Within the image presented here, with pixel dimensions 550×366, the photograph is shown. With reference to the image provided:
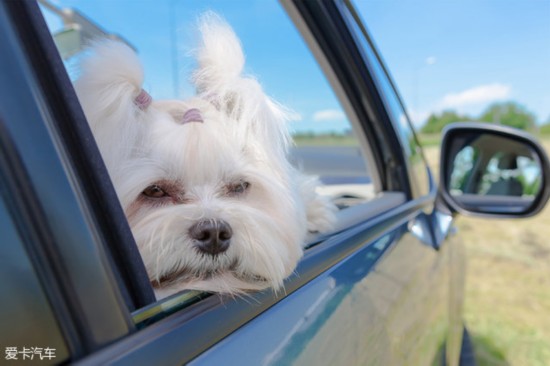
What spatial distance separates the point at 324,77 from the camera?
2.68 metres

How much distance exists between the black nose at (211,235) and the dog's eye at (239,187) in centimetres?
29

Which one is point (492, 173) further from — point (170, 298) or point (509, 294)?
point (170, 298)

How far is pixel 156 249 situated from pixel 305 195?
817 millimetres

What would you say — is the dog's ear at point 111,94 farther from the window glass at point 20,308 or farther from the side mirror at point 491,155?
the side mirror at point 491,155

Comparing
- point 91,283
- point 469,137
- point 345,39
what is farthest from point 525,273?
point 91,283

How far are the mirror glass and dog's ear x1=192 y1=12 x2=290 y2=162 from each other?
2.14m

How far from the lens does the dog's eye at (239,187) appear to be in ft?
4.60

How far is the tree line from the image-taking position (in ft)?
85.6

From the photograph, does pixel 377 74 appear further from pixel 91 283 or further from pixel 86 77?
pixel 91 283

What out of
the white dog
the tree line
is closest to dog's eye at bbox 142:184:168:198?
the white dog

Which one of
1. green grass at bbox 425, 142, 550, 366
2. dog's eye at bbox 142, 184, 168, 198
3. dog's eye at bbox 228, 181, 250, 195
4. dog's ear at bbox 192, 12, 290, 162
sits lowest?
green grass at bbox 425, 142, 550, 366

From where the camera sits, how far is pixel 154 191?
4.15 ft

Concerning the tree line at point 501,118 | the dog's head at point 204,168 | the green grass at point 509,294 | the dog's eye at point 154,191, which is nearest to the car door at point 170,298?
the dog's head at point 204,168

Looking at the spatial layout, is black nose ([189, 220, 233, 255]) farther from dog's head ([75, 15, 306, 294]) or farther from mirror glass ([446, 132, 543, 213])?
mirror glass ([446, 132, 543, 213])
